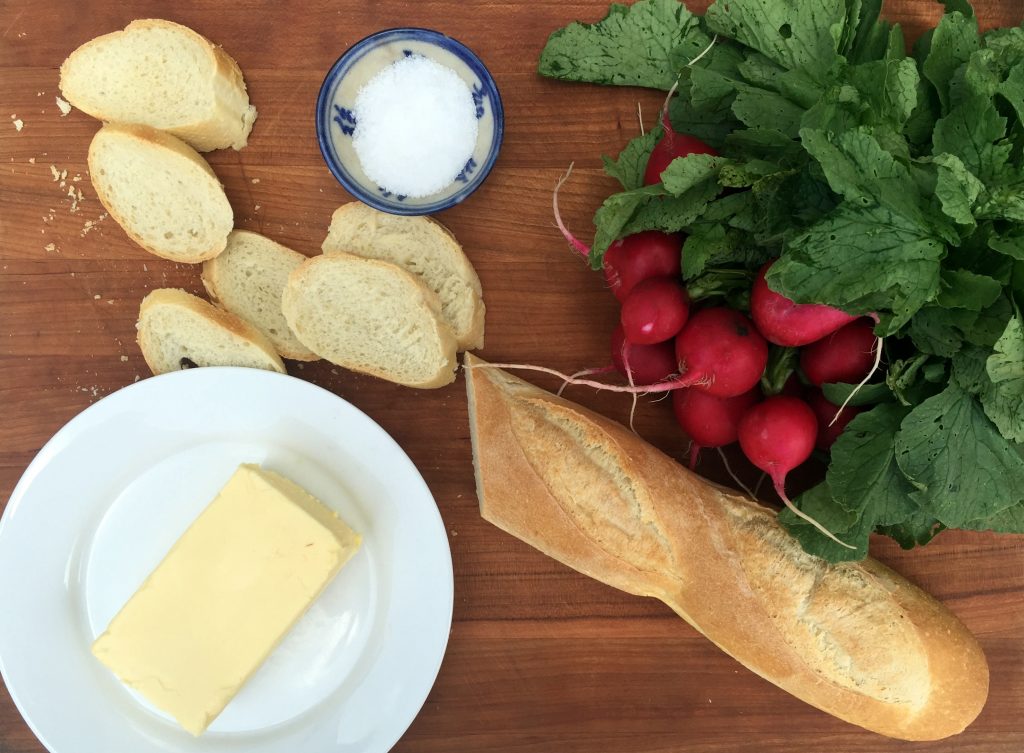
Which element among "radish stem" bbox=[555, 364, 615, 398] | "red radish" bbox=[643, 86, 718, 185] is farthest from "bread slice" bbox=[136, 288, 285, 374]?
"red radish" bbox=[643, 86, 718, 185]

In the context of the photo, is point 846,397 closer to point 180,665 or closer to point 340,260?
point 340,260

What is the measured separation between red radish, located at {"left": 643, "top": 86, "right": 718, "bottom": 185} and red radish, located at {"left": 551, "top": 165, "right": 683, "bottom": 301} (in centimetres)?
9

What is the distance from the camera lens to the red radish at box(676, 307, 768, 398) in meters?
1.02

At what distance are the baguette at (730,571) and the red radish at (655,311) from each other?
0.17 metres

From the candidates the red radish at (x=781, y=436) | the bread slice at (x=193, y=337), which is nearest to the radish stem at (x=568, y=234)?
the red radish at (x=781, y=436)

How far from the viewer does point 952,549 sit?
4.14ft

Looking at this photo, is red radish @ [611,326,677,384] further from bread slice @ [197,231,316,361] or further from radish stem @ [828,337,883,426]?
bread slice @ [197,231,316,361]

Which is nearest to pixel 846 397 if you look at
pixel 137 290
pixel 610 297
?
pixel 610 297

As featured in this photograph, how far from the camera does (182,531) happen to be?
1.20m

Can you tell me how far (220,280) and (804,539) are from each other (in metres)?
1.01

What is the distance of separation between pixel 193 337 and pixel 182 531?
319 millimetres

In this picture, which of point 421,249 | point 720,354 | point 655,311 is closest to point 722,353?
point 720,354

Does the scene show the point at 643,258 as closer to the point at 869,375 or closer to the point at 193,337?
the point at 869,375

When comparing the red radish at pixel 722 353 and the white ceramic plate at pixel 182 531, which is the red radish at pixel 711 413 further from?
the white ceramic plate at pixel 182 531
